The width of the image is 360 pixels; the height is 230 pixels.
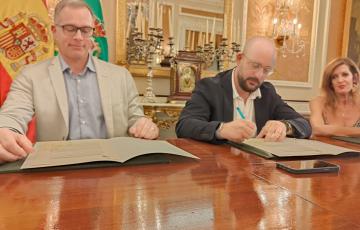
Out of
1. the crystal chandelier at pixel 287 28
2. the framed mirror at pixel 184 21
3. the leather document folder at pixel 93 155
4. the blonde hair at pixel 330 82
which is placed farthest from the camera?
the crystal chandelier at pixel 287 28

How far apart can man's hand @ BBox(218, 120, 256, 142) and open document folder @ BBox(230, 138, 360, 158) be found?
0.03 metres

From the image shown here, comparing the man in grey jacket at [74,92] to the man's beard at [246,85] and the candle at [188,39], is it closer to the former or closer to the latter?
the man's beard at [246,85]

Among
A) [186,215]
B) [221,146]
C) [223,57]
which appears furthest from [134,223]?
[223,57]

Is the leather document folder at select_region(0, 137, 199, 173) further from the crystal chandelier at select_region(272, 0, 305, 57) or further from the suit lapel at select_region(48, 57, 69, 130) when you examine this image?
the crystal chandelier at select_region(272, 0, 305, 57)

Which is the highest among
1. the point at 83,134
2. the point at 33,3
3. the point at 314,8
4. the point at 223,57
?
the point at 314,8

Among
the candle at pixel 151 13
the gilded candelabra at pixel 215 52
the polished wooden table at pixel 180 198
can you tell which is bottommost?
the polished wooden table at pixel 180 198

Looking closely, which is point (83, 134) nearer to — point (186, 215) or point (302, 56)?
point (186, 215)

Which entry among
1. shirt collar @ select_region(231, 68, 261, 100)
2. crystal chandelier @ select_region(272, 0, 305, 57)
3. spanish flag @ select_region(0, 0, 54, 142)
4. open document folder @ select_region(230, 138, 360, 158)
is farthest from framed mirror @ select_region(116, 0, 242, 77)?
open document folder @ select_region(230, 138, 360, 158)

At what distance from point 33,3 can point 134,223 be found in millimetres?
2366

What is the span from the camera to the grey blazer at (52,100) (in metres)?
1.41

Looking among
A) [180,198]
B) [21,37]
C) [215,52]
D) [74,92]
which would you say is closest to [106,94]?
[74,92]

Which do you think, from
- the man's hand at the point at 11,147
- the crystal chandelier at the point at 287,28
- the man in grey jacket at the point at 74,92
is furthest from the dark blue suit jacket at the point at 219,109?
the crystal chandelier at the point at 287,28

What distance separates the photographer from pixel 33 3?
7.82 ft

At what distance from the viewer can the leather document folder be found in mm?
775
